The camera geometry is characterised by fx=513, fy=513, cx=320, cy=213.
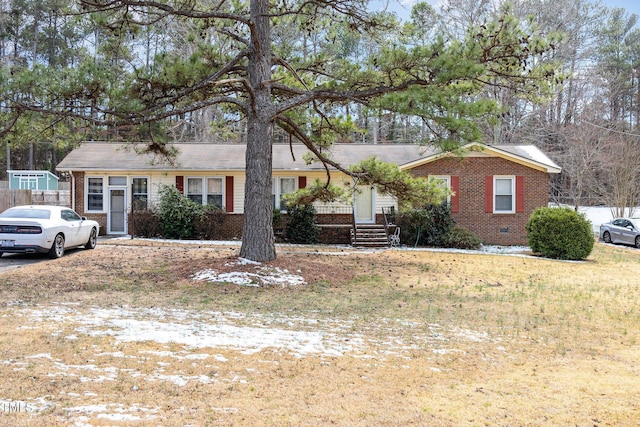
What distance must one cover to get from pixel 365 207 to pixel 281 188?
358 centimetres

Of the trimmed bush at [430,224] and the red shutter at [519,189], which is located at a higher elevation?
the red shutter at [519,189]

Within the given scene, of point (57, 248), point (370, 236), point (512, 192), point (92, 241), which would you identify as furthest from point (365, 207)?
point (57, 248)

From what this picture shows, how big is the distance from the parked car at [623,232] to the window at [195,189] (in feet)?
64.4

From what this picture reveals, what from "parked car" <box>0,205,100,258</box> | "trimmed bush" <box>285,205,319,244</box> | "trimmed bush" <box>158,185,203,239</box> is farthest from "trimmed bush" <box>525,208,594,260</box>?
"parked car" <box>0,205,100,258</box>

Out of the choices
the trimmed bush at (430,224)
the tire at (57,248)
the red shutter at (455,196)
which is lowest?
the tire at (57,248)

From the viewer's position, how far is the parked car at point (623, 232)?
23734 mm

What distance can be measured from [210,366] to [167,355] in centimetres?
60

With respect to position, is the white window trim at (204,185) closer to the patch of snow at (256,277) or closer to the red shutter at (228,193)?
the red shutter at (228,193)

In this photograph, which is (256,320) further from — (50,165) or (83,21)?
(50,165)

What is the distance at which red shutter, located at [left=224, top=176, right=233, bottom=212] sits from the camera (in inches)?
825

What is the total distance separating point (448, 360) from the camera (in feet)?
18.5

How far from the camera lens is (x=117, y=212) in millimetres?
21188

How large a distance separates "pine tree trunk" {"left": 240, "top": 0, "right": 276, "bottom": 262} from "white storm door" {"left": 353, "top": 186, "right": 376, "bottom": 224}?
975 cm

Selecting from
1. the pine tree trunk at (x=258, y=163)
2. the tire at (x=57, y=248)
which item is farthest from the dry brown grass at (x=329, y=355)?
the tire at (x=57, y=248)
